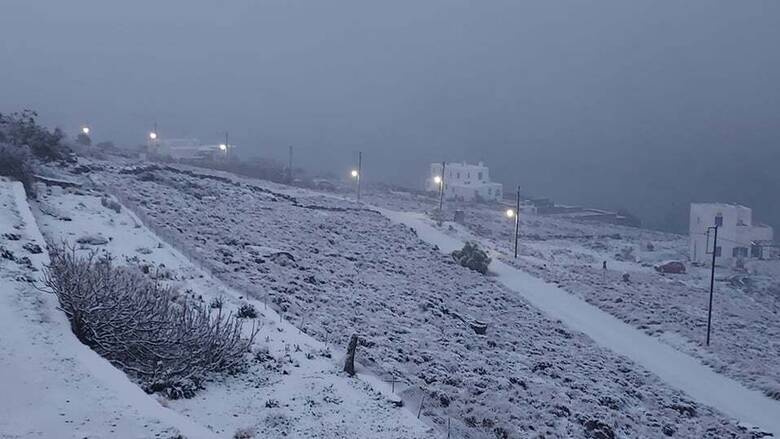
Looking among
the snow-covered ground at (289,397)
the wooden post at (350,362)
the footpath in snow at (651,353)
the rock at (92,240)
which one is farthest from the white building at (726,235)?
the wooden post at (350,362)

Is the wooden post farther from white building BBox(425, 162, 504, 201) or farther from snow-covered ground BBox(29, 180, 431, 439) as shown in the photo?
white building BBox(425, 162, 504, 201)

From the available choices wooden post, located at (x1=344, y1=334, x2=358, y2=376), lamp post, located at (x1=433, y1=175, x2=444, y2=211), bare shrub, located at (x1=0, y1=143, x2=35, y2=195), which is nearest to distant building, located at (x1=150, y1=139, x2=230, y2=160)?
lamp post, located at (x1=433, y1=175, x2=444, y2=211)

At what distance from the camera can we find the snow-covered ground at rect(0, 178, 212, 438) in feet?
30.3

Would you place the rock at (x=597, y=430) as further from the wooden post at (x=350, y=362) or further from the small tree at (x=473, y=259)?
the small tree at (x=473, y=259)

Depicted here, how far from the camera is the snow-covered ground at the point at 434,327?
1619 centimetres

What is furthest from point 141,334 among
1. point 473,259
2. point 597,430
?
point 473,259

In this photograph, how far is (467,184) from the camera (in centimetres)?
9269

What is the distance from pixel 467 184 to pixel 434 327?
2811 inches

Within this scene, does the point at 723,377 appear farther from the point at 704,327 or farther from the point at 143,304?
the point at 143,304

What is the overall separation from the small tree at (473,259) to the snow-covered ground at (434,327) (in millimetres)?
1222

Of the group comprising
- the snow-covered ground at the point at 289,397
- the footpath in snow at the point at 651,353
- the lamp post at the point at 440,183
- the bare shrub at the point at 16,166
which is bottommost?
the footpath in snow at the point at 651,353

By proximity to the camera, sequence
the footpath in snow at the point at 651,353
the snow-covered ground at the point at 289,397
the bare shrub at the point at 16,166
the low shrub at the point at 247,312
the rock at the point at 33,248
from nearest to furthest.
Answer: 1. the snow-covered ground at the point at 289,397
2. the low shrub at the point at 247,312
3. the rock at the point at 33,248
4. the footpath in snow at the point at 651,353
5. the bare shrub at the point at 16,166

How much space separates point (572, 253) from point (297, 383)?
139 feet

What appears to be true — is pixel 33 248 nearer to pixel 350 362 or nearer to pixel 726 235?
pixel 350 362
